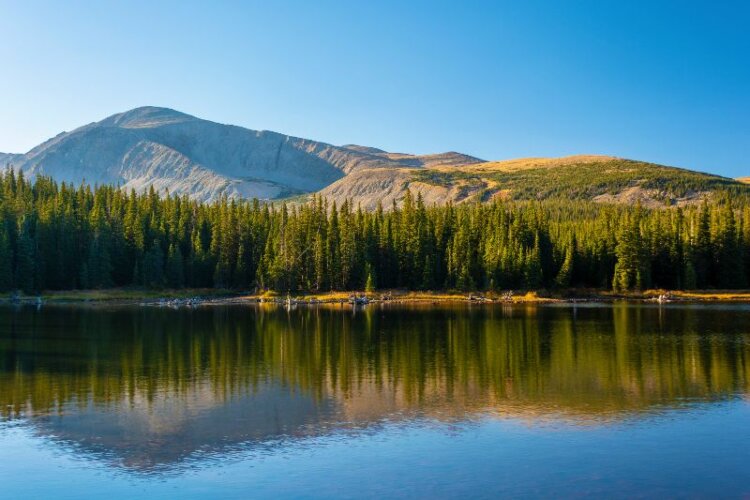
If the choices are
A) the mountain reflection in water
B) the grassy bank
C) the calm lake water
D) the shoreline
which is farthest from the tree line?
the calm lake water

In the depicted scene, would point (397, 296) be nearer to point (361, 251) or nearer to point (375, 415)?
point (361, 251)

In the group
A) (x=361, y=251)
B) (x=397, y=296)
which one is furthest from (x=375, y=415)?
(x=361, y=251)

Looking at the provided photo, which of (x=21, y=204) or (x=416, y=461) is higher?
(x=21, y=204)

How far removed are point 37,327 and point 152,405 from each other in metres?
48.9

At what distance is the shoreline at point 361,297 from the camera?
13062 centimetres

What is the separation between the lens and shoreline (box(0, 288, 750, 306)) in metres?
131

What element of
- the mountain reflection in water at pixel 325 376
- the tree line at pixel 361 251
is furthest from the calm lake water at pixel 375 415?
the tree line at pixel 361 251

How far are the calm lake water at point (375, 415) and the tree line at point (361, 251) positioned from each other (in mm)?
73362

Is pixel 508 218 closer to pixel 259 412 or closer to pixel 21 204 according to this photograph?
pixel 21 204

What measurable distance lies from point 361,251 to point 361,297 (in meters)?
15.9

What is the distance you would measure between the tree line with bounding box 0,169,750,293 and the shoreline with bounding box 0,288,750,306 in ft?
10.2

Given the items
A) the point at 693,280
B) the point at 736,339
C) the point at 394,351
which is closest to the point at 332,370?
the point at 394,351

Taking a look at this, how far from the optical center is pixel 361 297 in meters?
138

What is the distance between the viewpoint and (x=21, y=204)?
495ft
